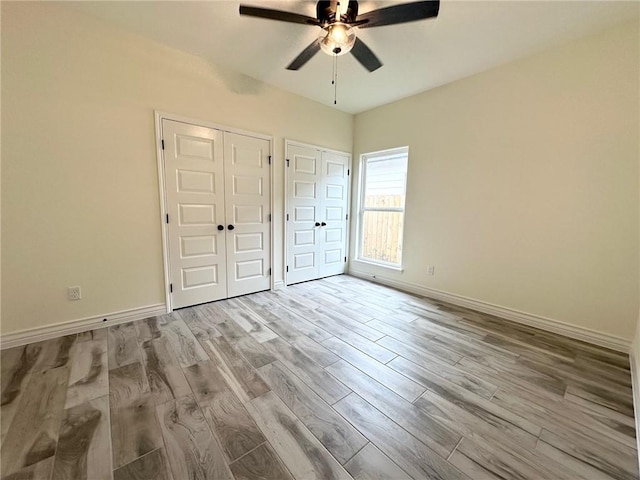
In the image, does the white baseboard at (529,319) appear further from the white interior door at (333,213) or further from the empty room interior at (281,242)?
the white interior door at (333,213)

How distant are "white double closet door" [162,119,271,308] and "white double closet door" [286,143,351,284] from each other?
412 mm

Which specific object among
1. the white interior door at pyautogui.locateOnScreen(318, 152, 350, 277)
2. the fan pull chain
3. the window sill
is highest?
the fan pull chain

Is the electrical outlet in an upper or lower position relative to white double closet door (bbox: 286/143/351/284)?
lower

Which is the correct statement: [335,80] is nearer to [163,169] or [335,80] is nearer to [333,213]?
[333,213]

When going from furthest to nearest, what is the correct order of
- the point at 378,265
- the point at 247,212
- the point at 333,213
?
the point at 333,213 < the point at 378,265 < the point at 247,212

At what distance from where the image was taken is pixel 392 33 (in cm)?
218

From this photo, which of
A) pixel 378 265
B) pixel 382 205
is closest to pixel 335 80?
pixel 382 205

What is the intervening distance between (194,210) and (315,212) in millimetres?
1751

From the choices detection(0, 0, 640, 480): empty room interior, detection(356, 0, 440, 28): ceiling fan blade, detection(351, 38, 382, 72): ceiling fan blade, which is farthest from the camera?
detection(351, 38, 382, 72): ceiling fan blade

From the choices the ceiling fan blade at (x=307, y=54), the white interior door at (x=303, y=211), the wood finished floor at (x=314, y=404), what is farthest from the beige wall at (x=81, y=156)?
the white interior door at (x=303, y=211)

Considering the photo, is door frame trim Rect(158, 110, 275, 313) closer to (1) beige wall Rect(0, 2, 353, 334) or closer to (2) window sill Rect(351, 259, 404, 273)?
(1) beige wall Rect(0, 2, 353, 334)

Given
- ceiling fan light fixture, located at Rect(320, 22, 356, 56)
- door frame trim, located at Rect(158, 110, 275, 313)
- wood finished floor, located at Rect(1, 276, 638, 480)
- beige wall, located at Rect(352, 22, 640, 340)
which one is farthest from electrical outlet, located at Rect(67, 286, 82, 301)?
beige wall, located at Rect(352, 22, 640, 340)

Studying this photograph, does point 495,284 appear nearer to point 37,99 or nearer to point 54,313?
point 54,313

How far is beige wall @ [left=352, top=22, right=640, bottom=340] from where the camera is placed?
6.98ft
